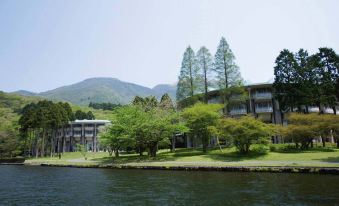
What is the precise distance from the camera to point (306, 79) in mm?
51938

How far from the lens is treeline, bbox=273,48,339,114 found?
50781 mm

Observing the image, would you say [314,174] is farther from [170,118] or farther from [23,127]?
[23,127]

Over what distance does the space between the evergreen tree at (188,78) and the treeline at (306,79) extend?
15377mm

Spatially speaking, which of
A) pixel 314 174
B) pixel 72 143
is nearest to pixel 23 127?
pixel 72 143

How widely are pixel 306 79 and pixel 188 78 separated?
21462 millimetres

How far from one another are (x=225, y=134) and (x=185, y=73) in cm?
2047

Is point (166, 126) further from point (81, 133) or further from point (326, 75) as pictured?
point (81, 133)

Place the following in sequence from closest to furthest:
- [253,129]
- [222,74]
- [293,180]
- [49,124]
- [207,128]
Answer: [293,180]
[253,129]
[207,128]
[222,74]
[49,124]

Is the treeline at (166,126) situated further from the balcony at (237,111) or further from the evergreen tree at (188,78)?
the balcony at (237,111)

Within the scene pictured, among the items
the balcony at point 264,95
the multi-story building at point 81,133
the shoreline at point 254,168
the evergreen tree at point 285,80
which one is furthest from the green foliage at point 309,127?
the multi-story building at point 81,133

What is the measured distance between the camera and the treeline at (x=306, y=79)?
167 feet

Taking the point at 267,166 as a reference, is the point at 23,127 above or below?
above

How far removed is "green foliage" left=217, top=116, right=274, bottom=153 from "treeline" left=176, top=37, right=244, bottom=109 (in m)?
15.1

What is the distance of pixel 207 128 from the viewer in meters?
48.0
